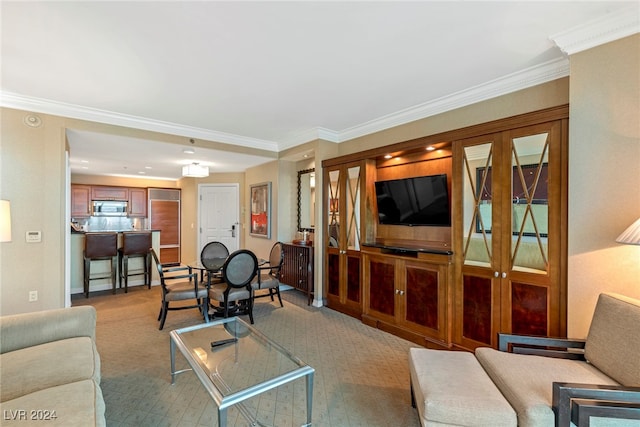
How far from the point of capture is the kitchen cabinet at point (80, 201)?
7270 mm

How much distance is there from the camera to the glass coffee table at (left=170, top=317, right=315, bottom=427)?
1623mm

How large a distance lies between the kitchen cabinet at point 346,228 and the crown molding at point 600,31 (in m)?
2.15

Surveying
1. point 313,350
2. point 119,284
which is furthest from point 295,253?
point 119,284

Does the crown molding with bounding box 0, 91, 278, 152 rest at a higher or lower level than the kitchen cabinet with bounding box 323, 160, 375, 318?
higher

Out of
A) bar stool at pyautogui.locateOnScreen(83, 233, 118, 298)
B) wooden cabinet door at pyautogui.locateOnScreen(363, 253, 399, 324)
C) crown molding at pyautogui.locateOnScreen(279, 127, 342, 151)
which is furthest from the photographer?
bar stool at pyautogui.locateOnScreen(83, 233, 118, 298)

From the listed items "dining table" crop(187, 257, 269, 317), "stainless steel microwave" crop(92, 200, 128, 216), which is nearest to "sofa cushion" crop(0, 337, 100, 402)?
"dining table" crop(187, 257, 269, 317)

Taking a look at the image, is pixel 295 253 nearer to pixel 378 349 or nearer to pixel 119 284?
pixel 378 349

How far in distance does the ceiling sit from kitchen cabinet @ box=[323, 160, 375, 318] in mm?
731

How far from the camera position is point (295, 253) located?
479 centimetres

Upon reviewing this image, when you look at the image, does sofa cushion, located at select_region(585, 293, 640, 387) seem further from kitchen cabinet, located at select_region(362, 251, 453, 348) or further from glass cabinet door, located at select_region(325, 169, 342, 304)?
glass cabinet door, located at select_region(325, 169, 342, 304)

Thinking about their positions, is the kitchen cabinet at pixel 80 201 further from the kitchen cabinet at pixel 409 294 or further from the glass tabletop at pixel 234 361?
the kitchen cabinet at pixel 409 294

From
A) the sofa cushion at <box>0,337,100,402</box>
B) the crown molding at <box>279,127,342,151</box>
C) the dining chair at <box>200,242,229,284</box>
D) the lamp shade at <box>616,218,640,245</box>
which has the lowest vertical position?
the sofa cushion at <box>0,337,100,402</box>

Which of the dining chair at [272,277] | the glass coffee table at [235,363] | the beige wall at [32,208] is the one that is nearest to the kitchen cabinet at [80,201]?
the beige wall at [32,208]

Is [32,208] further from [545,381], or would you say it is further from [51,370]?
[545,381]
